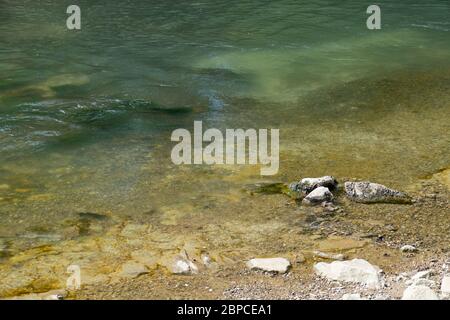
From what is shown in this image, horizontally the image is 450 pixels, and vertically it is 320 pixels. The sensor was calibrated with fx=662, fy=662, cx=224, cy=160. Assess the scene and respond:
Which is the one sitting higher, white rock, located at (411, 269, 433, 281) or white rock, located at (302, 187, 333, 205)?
white rock, located at (302, 187, 333, 205)

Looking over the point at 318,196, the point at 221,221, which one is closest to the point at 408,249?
the point at 318,196

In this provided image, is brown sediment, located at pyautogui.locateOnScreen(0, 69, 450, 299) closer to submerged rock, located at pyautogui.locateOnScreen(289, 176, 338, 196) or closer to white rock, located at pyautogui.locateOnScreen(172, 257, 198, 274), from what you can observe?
white rock, located at pyautogui.locateOnScreen(172, 257, 198, 274)

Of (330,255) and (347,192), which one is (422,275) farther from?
(347,192)

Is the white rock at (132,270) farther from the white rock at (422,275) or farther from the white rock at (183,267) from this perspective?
the white rock at (422,275)

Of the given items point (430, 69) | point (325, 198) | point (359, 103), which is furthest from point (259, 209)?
point (430, 69)

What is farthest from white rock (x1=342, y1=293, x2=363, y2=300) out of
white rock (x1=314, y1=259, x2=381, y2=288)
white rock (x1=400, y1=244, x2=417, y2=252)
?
white rock (x1=400, y1=244, x2=417, y2=252)

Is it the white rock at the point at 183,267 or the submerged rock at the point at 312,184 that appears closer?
the white rock at the point at 183,267

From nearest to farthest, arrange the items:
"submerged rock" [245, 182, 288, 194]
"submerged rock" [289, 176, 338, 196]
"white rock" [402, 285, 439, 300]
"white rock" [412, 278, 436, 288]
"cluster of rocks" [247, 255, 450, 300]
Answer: "white rock" [402, 285, 439, 300], "cluster of rocks" [247, 255, 450, 300], "white rock" [412, 278, 436, 288], "submerged rock" [289, 176, 338, 196], "submerged rock" [245, 182, 288, 194]

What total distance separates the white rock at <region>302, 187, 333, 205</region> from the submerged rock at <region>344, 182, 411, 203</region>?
0.81 feet

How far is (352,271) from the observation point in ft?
18.0

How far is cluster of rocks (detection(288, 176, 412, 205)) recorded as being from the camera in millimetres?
6949

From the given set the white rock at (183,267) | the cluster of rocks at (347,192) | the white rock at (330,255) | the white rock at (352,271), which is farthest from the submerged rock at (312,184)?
the white rock at (183,267)

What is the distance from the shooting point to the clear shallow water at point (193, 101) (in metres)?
7.43
